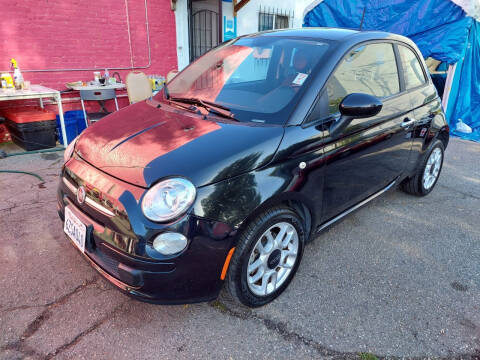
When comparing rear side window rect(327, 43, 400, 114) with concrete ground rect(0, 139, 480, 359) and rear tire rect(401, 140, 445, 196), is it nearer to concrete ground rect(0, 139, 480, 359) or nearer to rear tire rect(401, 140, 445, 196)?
rear tire rect(401, 140, 445, 196)

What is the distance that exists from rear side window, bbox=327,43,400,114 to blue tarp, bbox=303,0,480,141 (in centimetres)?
364

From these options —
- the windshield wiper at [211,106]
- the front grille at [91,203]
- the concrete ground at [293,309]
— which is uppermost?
the windshield wiper at [211,106]

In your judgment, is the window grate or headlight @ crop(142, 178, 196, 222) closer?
headlight @ crop(142, 178, 196, 222)

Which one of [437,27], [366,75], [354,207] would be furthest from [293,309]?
[437,27]

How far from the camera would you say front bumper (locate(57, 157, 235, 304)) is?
1689 millimetres

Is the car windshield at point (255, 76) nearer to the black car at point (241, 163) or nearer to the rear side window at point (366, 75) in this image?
the black car at point (241, 163)

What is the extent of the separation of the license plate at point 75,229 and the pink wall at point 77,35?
4903 mm

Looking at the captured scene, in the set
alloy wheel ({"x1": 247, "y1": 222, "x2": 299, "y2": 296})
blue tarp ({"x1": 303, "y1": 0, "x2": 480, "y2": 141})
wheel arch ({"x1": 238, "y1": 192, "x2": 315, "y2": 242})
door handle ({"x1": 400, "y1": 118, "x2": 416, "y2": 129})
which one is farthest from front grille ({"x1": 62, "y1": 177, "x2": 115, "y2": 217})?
blue tarp ({"x1": 303, "y1": 0, "x2": 480, "y2": 141})

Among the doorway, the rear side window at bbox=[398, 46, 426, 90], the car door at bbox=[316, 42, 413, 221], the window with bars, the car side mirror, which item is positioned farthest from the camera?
the window with bars

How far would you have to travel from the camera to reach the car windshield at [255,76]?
2234 millimetres

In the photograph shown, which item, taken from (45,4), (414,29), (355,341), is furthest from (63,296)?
(414,29)

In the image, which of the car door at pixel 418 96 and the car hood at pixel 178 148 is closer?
the car hood at pixel 178 148

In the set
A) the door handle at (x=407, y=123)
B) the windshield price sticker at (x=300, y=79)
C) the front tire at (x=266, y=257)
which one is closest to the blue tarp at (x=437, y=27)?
the door handle at (x=407, y=123)

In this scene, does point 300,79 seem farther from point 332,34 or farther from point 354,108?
point 332,34
